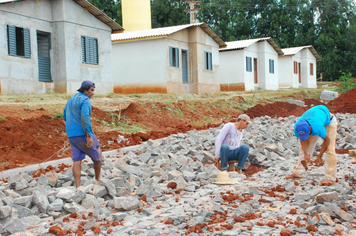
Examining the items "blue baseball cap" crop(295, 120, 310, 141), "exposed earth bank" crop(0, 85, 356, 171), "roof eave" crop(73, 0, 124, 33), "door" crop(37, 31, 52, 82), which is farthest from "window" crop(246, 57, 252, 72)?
"blue baseball cap" crop(295, 120, 310, 141)

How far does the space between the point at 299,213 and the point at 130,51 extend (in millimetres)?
19825

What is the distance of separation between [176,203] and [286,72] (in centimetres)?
3465

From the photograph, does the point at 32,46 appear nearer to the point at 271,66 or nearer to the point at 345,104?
the point at 345,104

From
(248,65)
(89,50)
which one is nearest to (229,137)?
(89,50)

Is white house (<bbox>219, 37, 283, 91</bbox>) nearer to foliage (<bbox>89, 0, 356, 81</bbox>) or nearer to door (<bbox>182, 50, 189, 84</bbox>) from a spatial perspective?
door (<bbox>182, 50, 189, 84</bbox>)

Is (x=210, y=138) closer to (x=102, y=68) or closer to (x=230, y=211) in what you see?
(x=230, y=211)

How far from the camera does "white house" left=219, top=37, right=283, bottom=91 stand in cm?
3125

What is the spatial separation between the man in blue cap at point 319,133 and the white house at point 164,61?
55.4 ft

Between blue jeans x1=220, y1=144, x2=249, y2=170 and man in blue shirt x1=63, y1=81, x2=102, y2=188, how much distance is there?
2530 mm

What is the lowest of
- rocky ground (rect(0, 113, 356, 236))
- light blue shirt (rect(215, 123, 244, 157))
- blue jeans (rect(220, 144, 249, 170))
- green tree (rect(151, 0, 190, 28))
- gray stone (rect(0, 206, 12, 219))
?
rocky ground (rect(0, 113, 356, 236))

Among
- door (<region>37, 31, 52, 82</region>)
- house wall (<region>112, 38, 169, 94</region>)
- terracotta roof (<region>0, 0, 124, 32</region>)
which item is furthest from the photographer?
house wall (<region>112, 38, 169, 94</region>)

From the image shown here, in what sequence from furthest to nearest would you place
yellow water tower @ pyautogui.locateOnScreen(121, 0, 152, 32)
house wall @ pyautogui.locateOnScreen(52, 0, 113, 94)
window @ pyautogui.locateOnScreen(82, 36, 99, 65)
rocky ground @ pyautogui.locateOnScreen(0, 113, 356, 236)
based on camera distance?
yellow water tower @ pyautogui.locateOnScreen(121, 0, 152, 32), window @ pyautogui.locateOnScreen(82, 36, 99, 65), house wall @ pyautogui.locateOnScreen(52, 0, 113, 94), rocky ground @ pyautogui.locateOnScreen(0, 113, 356, 236)

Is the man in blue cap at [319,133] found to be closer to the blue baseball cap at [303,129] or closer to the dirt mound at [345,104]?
the blue baseball cap at [303,129]

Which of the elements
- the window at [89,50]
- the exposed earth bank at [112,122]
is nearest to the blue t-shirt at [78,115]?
the exposed earth bank at [112,122]
